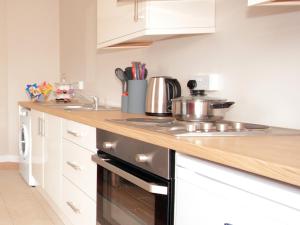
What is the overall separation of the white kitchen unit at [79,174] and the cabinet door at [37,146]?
71 centimetres

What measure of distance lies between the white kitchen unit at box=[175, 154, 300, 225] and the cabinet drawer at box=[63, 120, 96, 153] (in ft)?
2.86

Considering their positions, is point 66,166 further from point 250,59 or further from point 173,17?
point 250,59

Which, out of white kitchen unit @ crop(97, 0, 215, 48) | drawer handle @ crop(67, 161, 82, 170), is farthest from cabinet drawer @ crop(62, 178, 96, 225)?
white kitchen unit @ crop(97, 0, 215, 48)

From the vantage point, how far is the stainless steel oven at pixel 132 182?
1.37m

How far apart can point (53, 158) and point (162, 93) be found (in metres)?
1.11

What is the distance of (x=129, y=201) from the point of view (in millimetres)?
1698

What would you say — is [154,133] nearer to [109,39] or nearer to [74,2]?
Result: [109,39]

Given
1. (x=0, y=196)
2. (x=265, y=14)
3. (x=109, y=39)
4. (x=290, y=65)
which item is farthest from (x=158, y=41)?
(x=0, y=196)

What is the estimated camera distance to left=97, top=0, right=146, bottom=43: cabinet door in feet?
7.12

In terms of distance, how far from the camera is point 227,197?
1.08 metres

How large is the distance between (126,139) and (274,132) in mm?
595

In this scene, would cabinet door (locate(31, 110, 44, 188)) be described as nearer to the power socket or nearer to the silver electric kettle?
the silver electric kettle

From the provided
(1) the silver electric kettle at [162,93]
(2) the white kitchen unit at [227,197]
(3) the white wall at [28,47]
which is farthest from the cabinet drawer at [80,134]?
(3) the white wall at [28,47]

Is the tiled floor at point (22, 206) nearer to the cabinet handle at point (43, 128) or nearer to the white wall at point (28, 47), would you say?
the cabinet handle at point (43, 128)
